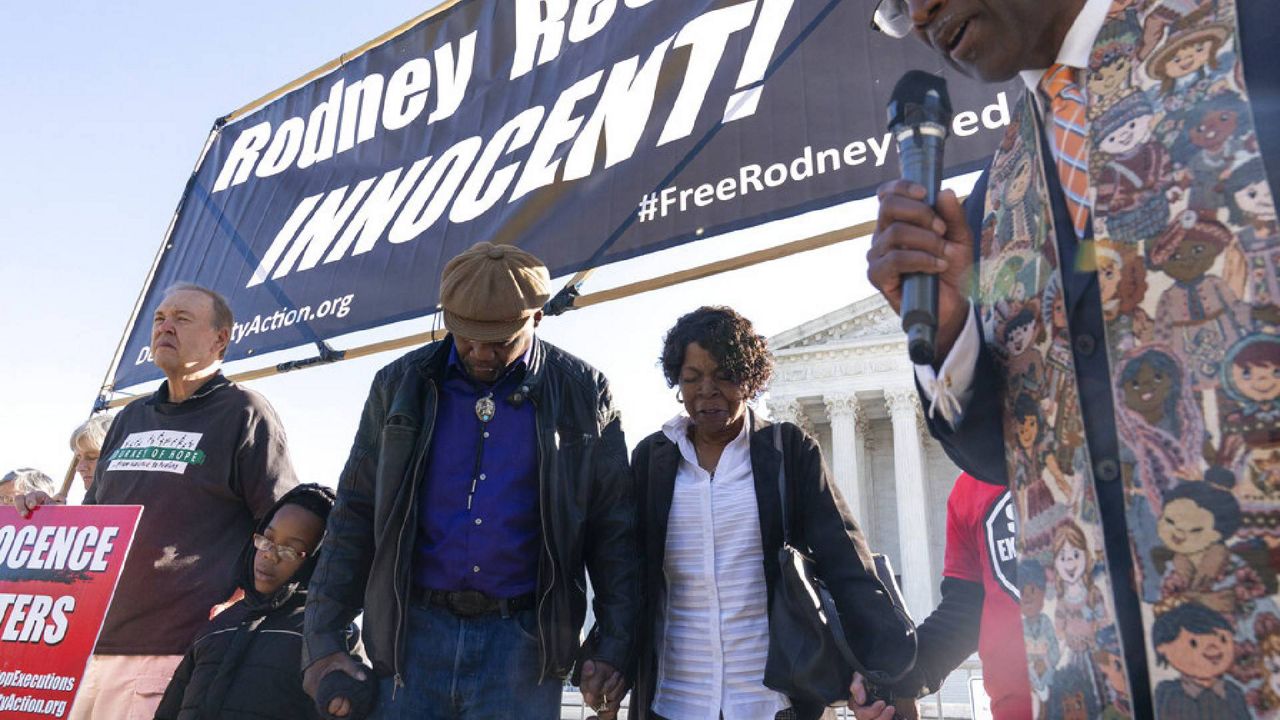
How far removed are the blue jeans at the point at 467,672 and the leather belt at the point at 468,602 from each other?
0.05 feet

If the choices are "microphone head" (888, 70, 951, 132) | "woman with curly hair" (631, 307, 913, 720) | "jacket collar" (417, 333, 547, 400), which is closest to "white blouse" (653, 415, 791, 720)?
"woman with curly hair" (631, 307, 913, 720)

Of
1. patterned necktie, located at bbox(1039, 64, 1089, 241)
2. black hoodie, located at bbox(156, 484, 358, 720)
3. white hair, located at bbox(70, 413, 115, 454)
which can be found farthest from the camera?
white hair, located at bbox(70, 413, 115, 454)

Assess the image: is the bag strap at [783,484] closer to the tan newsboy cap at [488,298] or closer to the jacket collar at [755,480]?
the jacket collar at [755,480]

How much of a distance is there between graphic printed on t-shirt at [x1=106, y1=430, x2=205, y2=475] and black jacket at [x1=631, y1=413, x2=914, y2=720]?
→ 5.98ft

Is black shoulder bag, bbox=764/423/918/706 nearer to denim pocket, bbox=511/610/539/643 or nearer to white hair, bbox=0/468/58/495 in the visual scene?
denim pocket, bbox=511/610/539/643

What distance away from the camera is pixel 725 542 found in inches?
106

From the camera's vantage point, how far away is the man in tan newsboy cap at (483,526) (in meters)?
2.45

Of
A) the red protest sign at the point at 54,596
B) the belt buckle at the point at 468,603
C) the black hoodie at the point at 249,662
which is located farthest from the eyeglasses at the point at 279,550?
the belt buckle at the point at 468,603

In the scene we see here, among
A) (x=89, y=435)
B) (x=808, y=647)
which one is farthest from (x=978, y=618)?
(x=89, y=435)

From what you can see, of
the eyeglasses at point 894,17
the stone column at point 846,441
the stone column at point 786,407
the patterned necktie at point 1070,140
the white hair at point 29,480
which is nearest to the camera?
the patterned necktie at point 1070,140

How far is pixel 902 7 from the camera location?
1.48 meters

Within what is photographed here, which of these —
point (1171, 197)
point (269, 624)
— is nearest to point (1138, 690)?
point (1171, 197)

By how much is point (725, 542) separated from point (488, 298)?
104cm

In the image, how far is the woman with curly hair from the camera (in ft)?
8.32
